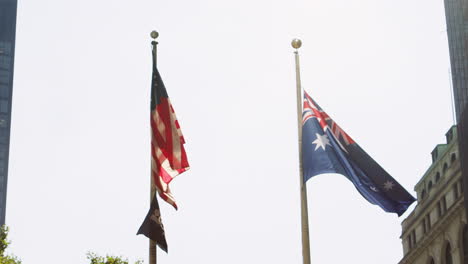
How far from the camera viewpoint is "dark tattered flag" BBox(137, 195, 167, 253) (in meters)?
29.0

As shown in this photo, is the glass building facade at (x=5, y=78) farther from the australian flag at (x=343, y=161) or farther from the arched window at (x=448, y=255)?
the australian flag at (x=343, y=161)

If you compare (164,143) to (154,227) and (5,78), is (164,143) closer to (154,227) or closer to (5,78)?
(154,227)

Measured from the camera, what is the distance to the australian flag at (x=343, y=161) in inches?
1112

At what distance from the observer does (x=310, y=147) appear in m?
29.6

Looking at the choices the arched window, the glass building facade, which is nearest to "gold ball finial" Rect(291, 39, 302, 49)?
the arched window

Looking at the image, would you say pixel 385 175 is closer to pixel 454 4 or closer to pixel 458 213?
pixel 458 213

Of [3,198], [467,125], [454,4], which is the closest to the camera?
[467,125]

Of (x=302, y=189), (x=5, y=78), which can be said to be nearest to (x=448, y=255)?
(x=302, y=189)

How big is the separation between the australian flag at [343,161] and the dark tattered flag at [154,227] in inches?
168

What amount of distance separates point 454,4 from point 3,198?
80.6 metres

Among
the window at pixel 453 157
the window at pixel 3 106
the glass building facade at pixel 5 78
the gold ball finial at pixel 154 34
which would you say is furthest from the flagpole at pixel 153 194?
the window at pixel 3 106

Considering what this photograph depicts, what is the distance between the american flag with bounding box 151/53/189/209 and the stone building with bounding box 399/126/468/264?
147 ft

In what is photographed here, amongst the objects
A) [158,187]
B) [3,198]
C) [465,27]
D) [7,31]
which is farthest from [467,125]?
[7,31]

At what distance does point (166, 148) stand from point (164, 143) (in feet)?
0.52
